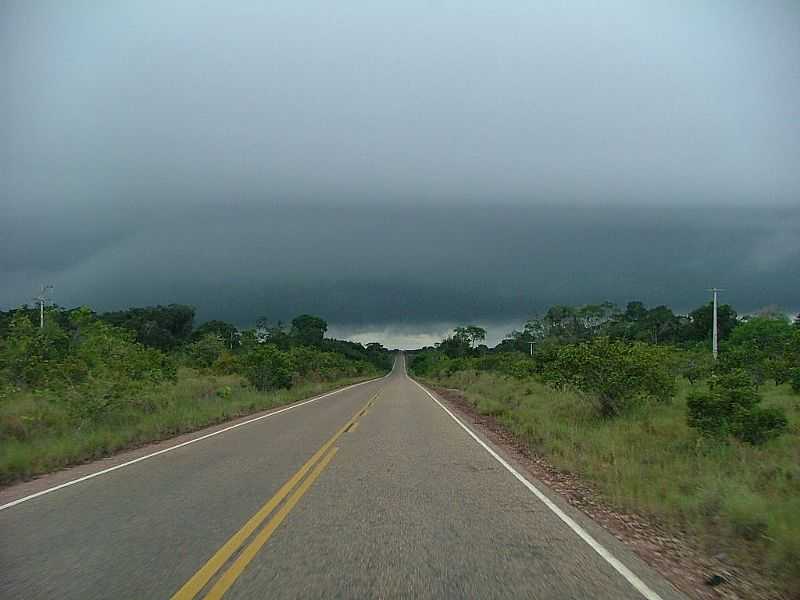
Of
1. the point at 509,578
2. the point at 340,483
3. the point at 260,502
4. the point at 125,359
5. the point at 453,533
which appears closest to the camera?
the point at 509,578

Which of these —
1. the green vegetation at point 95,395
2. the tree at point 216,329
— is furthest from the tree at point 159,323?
the green vegetation at point 95,395

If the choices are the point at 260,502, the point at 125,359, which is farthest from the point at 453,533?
the point at 125,359

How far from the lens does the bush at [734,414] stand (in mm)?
14484

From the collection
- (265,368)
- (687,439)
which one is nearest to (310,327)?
(265,368)

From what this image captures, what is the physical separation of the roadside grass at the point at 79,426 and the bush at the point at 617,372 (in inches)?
488

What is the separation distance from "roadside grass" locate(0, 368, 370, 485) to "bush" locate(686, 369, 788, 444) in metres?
13.6

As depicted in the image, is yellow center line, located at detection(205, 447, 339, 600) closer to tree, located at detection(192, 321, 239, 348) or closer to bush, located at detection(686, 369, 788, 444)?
bush, located at detection(686, 369, 788, 444)

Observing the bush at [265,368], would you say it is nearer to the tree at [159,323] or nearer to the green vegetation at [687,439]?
the green vegetation at [687,439]

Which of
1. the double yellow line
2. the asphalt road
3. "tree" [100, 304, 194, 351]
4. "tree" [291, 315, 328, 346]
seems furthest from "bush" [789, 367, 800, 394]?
"tree" [291, 315, 328, 346]

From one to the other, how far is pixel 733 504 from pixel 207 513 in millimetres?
6630

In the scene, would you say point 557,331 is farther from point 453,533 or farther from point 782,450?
point 453,533

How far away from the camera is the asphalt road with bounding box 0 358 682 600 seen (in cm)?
580

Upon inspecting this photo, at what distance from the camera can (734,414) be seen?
48.5ft

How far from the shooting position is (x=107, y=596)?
5512mm
